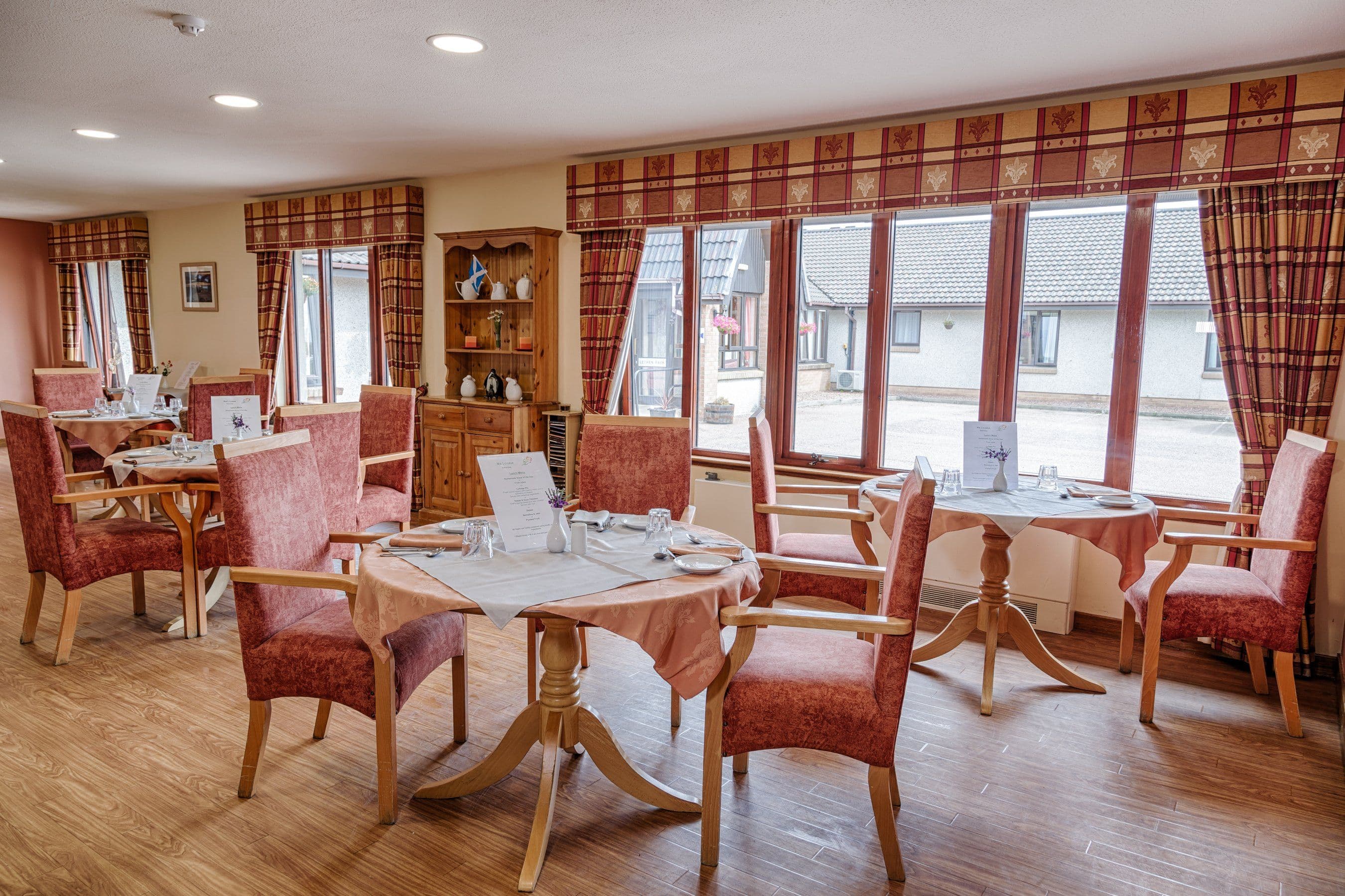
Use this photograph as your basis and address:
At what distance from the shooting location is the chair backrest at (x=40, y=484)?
3.38 m

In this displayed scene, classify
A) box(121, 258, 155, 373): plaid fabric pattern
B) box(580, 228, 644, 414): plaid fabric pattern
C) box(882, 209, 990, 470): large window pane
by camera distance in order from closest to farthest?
box(882, 209, 990, 470): large window pane → box(580, 228, 644, 414): plaid fabric pattern → box(121, 258, 155, 373): plaid fabric pattern

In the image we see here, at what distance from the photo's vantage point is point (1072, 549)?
3.97 meters

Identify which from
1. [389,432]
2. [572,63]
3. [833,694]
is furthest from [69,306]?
Answer: [833,694]

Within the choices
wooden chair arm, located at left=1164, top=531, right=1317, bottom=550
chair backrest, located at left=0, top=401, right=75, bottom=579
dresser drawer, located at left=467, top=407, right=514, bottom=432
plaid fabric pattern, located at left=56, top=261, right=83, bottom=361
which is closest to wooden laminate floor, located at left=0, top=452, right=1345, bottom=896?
chair backrest, located at left=0, top=401, right=75, bottom=579

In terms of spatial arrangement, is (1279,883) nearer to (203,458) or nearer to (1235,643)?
(1235,643)

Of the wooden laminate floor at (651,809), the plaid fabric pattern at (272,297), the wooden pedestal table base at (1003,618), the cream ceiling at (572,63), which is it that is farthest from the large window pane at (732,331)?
the plaid fabric pattern at (272,297)

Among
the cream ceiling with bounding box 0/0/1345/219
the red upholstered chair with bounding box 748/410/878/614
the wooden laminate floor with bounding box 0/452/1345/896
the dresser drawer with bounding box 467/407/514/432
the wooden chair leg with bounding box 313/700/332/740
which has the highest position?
the cream ceiling with bounding box 0/0/1345/219

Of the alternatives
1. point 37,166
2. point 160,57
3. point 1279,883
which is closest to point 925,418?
point 1279,883

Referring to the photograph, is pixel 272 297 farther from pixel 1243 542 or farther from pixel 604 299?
pixel 1243 542

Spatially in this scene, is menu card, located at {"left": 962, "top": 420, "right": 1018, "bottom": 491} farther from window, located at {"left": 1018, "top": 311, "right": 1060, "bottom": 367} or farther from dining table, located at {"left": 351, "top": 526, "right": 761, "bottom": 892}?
dining table, located at {"left": 351, "top": 526, "right": 761, "bottom": 892}

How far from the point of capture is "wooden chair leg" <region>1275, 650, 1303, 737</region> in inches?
→ 118

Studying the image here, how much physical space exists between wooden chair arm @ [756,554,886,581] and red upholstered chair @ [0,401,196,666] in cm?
273

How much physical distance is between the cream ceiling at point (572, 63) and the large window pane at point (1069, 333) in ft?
2.10

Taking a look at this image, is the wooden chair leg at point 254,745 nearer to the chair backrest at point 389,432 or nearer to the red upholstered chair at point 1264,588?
the chair backrest at point 389,432
